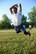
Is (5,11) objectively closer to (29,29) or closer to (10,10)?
(10,10)

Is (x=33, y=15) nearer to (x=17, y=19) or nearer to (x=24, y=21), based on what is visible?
(x=24, y=21)

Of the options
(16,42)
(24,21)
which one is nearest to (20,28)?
(24,21)

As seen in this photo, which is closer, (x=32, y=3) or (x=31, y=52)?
(x=31, y=52)

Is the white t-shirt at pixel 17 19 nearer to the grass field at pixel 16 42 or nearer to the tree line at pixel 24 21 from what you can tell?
the tree line at pixel 24 21

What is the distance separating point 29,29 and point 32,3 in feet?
1.95

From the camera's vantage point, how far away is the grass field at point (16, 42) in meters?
3.87

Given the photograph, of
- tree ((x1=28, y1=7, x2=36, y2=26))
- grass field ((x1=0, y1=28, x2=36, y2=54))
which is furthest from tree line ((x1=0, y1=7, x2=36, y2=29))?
grass field ((x1=0, y1=28, x2=36, y2=54))

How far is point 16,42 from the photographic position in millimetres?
4074

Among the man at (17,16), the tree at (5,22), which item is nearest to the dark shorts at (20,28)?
the man at (17,16)

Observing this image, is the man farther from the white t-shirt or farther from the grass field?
the grass field

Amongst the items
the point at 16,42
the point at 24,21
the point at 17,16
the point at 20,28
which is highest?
the point at 17,16

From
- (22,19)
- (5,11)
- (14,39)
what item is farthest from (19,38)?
(5,11)

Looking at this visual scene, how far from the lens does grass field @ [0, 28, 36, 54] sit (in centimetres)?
387

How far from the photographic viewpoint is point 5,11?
4.20 metres
